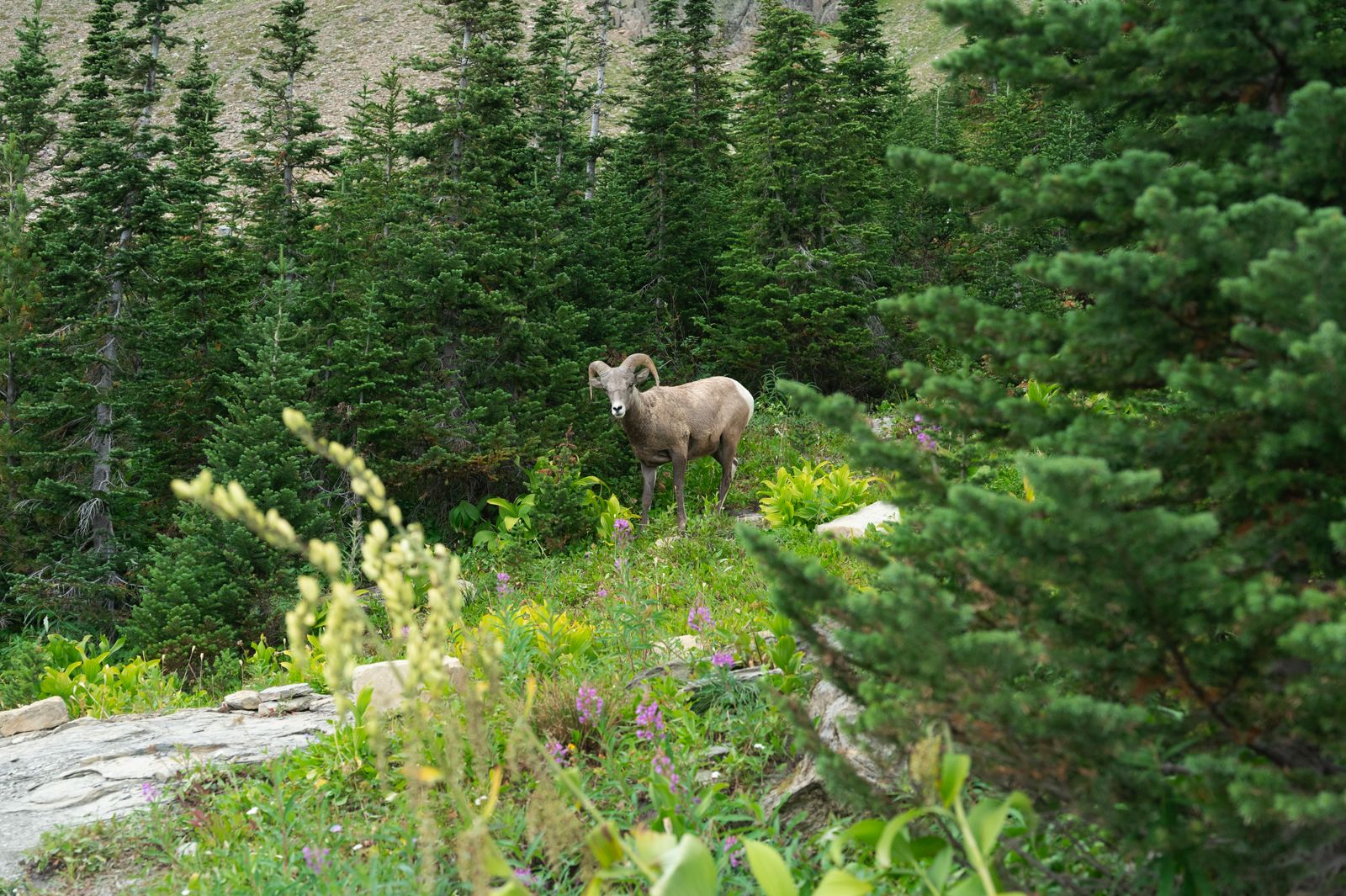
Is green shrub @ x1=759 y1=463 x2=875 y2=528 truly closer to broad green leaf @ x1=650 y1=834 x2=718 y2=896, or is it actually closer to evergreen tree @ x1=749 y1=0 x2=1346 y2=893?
evergreen tree @ x1=749 y1=0 x2=1346 y2=893

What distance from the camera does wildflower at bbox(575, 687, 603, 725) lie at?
15.6ft

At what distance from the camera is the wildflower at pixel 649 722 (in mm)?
4469

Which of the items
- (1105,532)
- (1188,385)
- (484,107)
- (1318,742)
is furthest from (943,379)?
(484,107)

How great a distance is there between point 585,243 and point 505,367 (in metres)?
4.14

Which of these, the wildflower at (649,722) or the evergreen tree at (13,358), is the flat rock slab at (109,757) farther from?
the evergreen tree at (13,358)

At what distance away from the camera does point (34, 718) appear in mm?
6996

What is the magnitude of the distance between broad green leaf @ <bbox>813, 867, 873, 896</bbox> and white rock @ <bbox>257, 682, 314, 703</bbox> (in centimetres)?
576

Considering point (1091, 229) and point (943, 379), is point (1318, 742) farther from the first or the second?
point (1091, 229)

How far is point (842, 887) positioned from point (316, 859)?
7.96 feet

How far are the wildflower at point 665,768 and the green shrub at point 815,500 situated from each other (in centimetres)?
733

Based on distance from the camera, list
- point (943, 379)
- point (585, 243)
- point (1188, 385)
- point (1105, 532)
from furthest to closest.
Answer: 1. point (585, 243)
2. point (943, 379)
3. point (1188, 385)
4. point (1105, 532)

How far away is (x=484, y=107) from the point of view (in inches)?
617

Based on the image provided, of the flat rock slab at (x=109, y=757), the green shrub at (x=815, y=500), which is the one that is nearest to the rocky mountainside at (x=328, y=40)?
the green shrub at (x=815, y=500)

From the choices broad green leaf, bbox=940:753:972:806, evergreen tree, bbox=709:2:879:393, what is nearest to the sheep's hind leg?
→ evergreen tree, bbox=709:2:879:393
